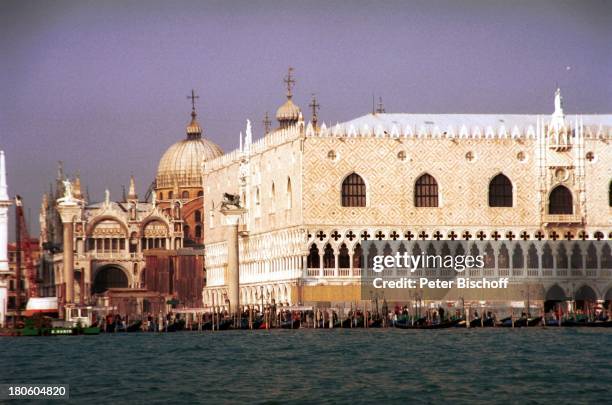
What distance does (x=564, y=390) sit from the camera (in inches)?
1829

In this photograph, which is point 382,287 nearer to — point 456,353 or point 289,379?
point 456,353

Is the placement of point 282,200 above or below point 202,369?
above

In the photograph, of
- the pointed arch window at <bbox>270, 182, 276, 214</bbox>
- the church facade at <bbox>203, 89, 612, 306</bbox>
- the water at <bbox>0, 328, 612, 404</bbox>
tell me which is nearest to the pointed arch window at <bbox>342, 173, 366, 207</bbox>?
the church facade at <bbox>203, 89, 612, 306</bbox>

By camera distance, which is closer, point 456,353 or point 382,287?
point 456,353

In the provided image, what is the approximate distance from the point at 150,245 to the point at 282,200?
3422 cm

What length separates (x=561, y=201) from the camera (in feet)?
293

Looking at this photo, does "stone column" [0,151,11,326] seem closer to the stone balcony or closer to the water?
the water

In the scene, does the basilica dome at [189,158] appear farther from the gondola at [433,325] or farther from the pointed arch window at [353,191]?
the gondola at [433,325]

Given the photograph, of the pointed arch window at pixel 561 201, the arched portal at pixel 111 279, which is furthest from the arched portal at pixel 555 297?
the arched portal at pixel 111 279

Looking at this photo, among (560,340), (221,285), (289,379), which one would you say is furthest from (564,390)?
(221,285)

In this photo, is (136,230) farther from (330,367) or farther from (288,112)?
(330,367)

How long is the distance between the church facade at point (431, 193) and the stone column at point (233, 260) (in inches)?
57.7

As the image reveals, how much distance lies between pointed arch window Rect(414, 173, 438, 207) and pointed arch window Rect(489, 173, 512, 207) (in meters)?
2.80

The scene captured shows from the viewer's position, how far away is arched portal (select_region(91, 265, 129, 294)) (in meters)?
123
